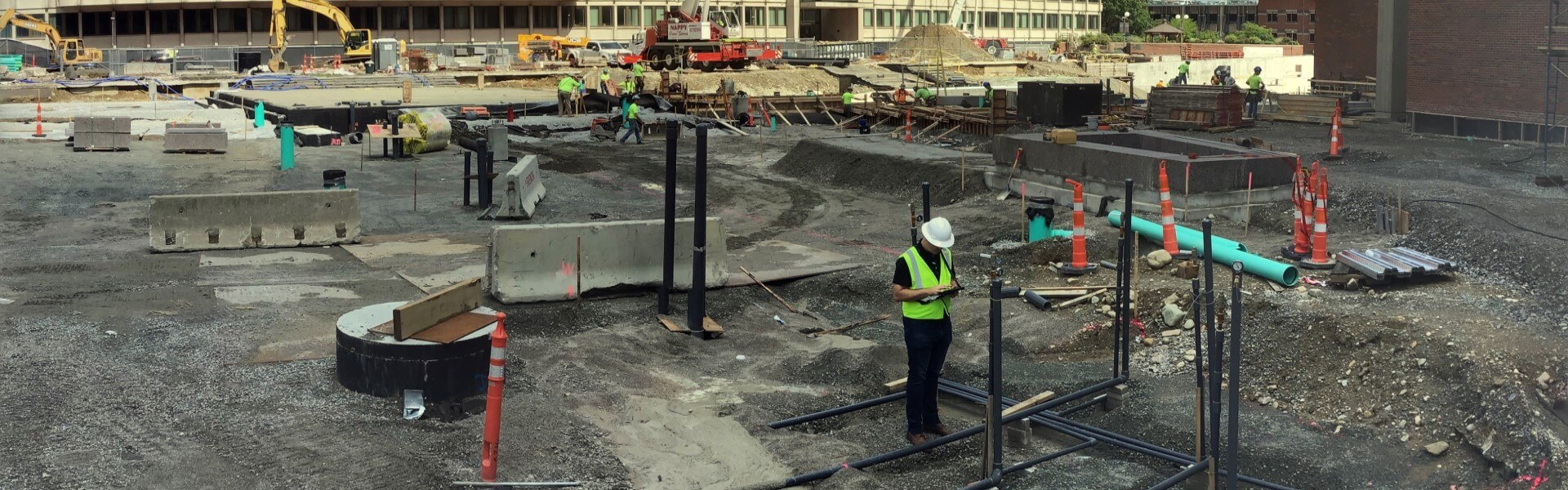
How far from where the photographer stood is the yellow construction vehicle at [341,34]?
6862cm

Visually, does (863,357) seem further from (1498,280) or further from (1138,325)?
(1498,280)

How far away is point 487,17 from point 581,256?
3274 inches

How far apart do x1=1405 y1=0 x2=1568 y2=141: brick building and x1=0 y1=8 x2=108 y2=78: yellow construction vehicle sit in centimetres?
4907

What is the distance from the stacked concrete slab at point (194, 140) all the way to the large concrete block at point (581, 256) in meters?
18.4

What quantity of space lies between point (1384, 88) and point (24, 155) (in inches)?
1311

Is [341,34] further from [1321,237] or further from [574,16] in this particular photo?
[1321,237]

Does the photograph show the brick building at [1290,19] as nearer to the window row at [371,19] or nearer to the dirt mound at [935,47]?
the dirt mound at [935,47]

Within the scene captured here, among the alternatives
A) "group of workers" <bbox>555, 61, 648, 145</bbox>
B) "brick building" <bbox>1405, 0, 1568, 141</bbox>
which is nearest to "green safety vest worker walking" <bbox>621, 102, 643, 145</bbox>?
"group of workers" <bbox>555, 61, 648, 145</bbox>

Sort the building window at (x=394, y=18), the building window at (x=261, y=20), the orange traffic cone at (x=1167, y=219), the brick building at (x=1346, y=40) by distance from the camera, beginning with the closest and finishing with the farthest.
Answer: the orange traffic cone at (x=1167, y=219) → the brick building at (x=1346, y=40) → the building window at (x=261, y=20) → the building window at (x=394, y=18)

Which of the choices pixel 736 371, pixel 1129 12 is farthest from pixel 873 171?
pixel 1129 12

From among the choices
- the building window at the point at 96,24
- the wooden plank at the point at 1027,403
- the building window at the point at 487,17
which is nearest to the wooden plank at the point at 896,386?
the wooden plank at the point at 1027,403

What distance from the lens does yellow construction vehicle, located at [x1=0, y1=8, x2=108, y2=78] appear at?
192 feet

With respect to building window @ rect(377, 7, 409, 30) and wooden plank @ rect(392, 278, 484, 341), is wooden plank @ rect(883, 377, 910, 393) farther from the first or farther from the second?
building window @ rect(377, 7, 409, 30)

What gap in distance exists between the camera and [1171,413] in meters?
11.1
